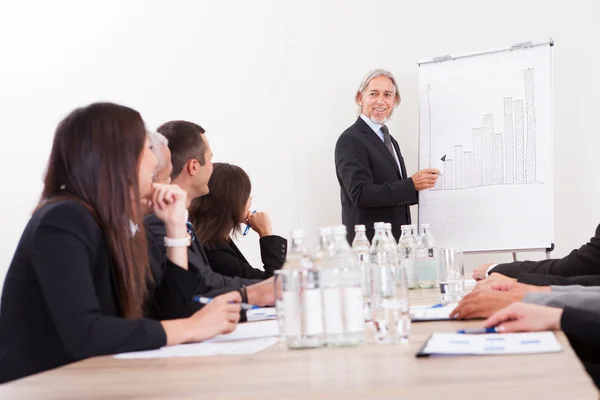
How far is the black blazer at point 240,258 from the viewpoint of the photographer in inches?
127

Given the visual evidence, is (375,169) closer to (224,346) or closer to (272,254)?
(272,254)

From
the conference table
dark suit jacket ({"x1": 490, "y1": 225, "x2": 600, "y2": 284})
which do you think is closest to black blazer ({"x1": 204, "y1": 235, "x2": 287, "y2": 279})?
dark suit jacket ({"x1": 490, "y1": 225, "x2": 600, "y2": 284})

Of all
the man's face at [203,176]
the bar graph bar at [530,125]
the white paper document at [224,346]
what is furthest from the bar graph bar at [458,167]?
the white paper document at [224,346]

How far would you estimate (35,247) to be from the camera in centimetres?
159

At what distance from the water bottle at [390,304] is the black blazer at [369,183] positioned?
2463 millimetres

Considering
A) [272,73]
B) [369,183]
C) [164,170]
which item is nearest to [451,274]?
[164,170]

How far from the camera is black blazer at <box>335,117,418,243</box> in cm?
412

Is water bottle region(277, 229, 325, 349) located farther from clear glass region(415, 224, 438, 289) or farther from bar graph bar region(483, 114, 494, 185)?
bar graph bar region(483, 114, 494, 185)

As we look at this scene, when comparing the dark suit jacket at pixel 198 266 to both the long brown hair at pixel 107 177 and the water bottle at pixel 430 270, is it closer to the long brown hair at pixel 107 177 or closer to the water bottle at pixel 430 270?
the long brown hair at pixel 107 177

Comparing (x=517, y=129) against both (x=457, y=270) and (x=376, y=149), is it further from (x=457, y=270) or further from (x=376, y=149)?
(x=457, y=270)

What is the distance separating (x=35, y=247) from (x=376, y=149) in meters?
2.88

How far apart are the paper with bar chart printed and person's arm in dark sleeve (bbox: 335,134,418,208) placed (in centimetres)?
44

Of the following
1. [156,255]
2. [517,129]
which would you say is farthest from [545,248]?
[156,255]

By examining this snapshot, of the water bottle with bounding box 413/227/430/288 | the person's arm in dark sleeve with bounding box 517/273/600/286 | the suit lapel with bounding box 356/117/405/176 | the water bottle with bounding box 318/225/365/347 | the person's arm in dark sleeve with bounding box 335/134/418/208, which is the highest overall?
the suit lapel with bounding box 356/117/405/176
